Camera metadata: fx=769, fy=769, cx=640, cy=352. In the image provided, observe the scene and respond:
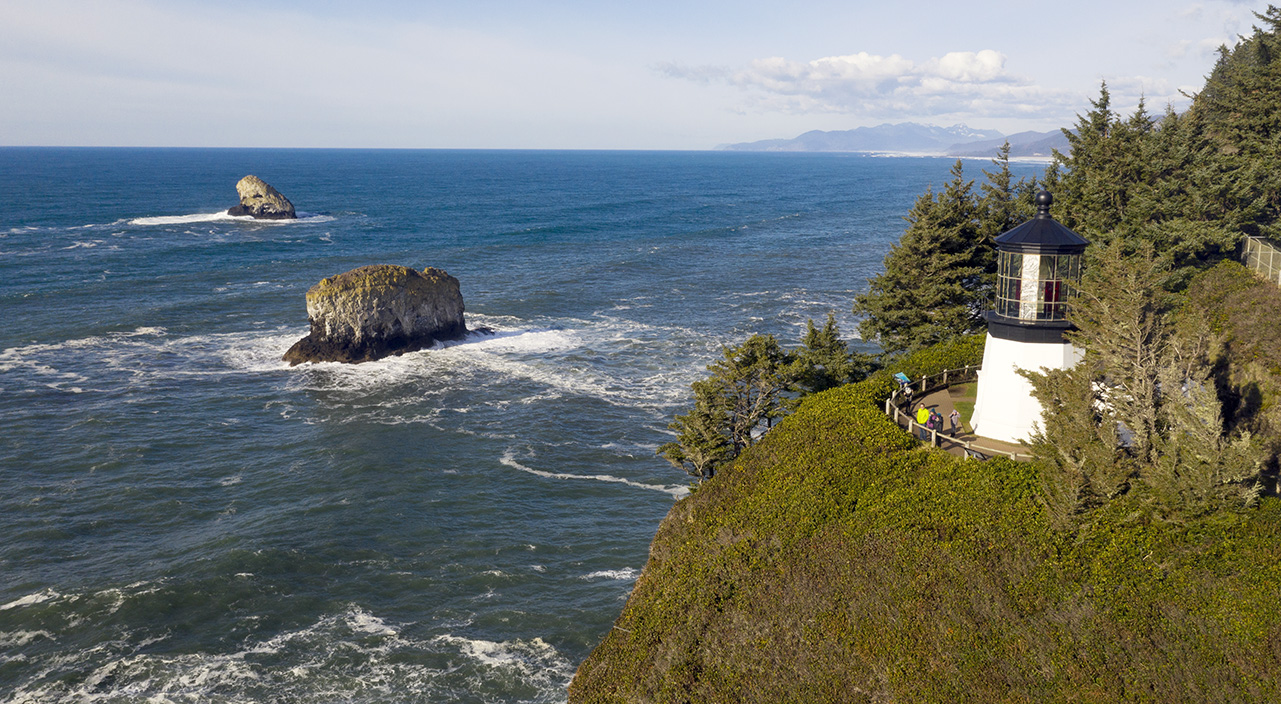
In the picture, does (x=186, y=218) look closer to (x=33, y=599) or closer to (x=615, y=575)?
(x=33, y=599)

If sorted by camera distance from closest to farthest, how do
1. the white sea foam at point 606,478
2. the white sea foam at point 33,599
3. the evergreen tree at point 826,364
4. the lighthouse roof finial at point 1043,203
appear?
1. the lighthouse roof finial at point 1043,203
2. the white sea foam at point 33,599
3. the evergreen tree at point 826,364
4. the white sea foam at point 606,478

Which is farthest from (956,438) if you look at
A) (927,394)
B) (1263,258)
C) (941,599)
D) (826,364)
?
(1263,258)

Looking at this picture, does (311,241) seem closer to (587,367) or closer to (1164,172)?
(587,367)

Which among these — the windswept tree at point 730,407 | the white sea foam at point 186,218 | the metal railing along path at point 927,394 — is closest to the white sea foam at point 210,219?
the white sea foam at point 186,218

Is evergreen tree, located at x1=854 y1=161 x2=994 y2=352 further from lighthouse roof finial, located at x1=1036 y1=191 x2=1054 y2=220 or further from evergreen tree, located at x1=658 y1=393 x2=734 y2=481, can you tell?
evergreen tree, located at x1=658 y1=393 x2=734 y2=481

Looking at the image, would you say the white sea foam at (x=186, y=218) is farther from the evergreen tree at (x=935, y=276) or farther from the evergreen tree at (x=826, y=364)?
the evergreen tree at (x=826, y=364)
